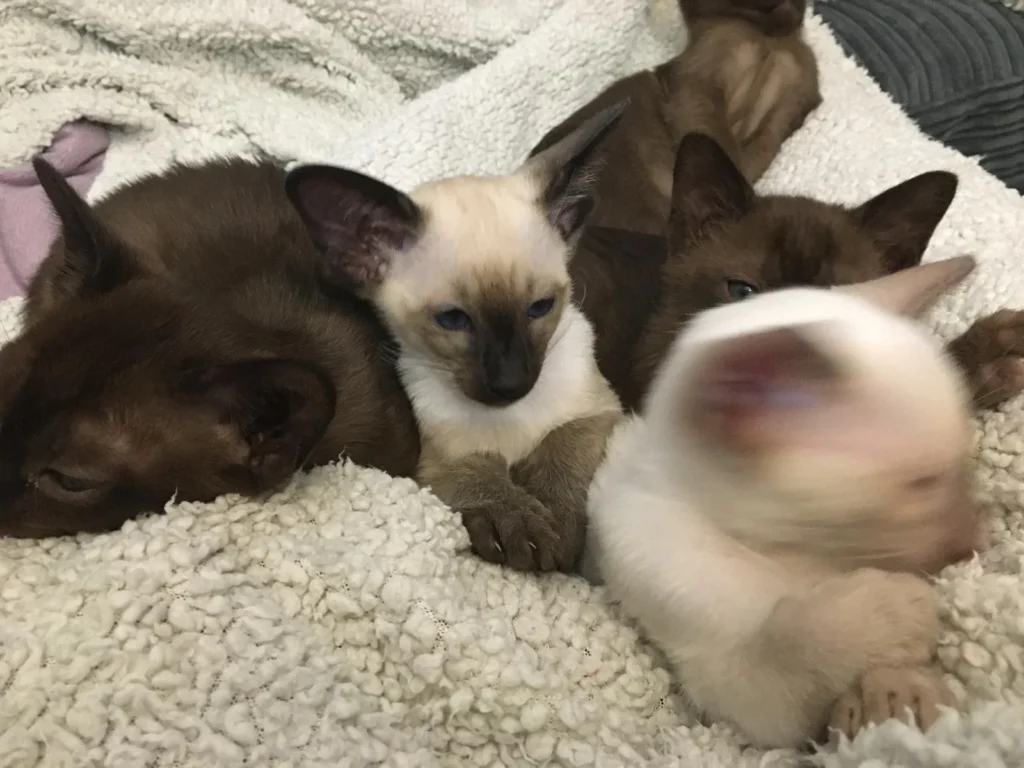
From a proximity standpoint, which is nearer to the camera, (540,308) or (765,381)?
(765,381)

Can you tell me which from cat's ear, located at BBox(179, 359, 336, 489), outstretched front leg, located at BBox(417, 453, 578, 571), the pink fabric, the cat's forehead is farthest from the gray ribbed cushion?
the pink fabric

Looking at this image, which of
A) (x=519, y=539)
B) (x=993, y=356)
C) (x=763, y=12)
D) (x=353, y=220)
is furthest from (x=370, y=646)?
(x=763, y=12)

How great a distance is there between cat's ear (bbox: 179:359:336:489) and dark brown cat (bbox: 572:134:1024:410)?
17.2 inches

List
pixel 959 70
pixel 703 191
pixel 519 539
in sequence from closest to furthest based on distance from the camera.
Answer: pixel 519 539 → pixel 703 191 → pixel 959 70

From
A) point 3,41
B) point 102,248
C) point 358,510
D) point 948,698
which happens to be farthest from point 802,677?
point 3,41

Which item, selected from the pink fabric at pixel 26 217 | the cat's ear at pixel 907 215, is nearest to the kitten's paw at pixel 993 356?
the cat's ear at pixel 907 215

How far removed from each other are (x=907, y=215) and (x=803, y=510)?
0.65m

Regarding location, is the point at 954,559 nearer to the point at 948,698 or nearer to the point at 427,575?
the point at 948,698

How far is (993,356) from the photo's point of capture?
1.07m

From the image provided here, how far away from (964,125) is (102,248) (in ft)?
5.17

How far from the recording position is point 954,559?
31.0 inches

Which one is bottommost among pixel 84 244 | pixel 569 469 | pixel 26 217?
pixel 569 469

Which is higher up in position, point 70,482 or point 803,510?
point 803,510

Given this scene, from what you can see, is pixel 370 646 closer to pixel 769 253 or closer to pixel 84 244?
pixel 84 244
